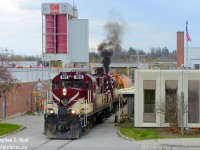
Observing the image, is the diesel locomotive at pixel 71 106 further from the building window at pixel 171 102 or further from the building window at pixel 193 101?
the building window at pixel 193 101

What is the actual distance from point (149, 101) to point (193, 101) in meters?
3.02

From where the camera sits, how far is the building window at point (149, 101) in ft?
92.2

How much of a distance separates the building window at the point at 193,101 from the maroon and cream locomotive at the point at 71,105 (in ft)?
21.4

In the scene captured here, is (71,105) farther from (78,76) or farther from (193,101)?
(193,101)

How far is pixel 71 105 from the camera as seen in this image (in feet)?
82.5

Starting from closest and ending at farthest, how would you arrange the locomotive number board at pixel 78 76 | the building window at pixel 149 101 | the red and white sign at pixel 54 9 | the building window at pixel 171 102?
the building window at pixel 171 102 < the locomotive number board at pixel 78 76 < the building window at pixel 149 101 < the red and white sign at pixel 54 9

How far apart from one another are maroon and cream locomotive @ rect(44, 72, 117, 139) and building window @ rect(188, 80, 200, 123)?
6536 mm

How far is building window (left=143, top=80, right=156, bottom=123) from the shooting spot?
92.2 ft

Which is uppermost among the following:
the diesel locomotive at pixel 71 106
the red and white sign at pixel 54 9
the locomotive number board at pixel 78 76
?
the red and white sign at pixel 54 9

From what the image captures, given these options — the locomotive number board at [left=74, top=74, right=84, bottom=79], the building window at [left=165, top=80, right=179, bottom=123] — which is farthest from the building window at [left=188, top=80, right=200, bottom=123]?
the locomotive number board at [left=74, top=74, right=84, bottom=79]

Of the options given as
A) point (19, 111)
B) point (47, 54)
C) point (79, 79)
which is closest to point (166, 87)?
point (79, 79)

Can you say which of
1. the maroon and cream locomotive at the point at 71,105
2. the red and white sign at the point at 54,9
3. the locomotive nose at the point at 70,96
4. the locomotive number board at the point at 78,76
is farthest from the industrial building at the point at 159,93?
the red and white sign at the point at 54,9

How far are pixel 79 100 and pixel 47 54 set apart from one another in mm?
43226

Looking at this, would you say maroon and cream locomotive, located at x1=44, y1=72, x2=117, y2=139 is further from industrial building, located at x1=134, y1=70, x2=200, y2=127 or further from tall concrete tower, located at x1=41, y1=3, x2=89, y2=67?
tall concrete tower, located at x1=41, y1=3, x2=89, y2=67
